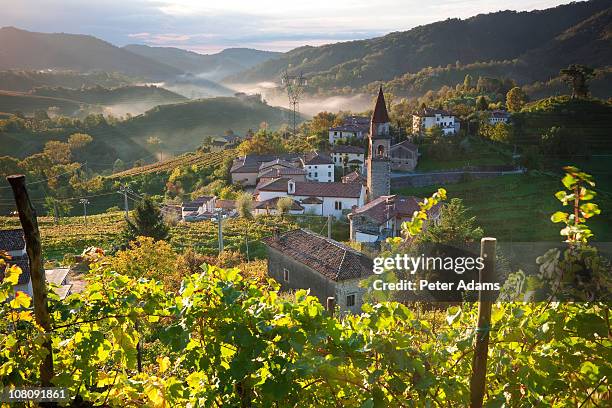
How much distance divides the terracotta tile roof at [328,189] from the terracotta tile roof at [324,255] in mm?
20624

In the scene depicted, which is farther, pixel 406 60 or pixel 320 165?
pixel 406 60

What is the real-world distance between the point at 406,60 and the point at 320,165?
12550 centimetres

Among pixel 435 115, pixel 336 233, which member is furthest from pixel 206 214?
pixel 435 115

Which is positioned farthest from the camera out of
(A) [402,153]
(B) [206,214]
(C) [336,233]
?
(A) [402,153]

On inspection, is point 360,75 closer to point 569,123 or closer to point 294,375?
point 569,123

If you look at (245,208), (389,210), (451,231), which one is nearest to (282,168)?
(245,208)

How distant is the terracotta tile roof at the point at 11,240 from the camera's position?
67.9 feet

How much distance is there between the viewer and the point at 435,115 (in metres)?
62.9

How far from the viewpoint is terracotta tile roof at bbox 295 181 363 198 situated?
40.9 m

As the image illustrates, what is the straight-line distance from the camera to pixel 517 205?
142ft

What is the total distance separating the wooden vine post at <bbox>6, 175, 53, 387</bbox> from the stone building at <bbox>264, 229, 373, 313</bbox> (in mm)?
12029

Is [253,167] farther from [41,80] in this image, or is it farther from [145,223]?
[41,80]

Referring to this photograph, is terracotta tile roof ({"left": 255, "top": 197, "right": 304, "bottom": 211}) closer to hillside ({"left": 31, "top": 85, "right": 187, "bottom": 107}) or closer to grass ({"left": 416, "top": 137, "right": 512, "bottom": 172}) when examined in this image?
grass ({"left": 416, "top": 137, "right": 512, "bottom": 172})

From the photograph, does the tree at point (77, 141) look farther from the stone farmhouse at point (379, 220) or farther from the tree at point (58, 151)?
the stone farmhouse at point (379, 220)
